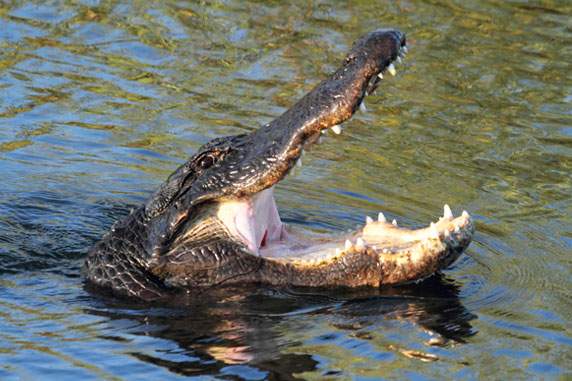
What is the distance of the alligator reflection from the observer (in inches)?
288

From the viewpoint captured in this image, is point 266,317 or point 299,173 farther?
point 299,173

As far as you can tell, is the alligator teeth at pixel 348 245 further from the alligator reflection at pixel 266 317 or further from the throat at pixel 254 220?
the throat at pixel 254 220

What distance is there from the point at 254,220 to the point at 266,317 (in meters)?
0.83

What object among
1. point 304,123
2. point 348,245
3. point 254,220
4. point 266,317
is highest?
point 304,123

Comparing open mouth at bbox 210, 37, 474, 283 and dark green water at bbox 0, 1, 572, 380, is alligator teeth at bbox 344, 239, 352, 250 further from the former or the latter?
dark green water at bbox 0, 1, 572, 380

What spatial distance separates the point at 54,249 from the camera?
948 cm

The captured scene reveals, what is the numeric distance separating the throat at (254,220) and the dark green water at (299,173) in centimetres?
39

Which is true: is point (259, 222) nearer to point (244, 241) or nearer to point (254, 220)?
point (254, 220)

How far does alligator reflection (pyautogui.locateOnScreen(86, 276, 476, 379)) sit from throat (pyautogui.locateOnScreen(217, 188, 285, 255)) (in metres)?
0.37

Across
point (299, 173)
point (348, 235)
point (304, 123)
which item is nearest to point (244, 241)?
point (348, 235)

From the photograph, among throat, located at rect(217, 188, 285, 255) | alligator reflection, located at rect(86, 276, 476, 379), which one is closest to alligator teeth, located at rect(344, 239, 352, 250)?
alligator reflection, located at rect(86, 276, 476, 379)

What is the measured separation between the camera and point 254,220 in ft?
28.3

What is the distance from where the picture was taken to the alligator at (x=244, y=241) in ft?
26.7

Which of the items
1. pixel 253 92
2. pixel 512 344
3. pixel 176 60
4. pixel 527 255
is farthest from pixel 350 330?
pixel 176 60
